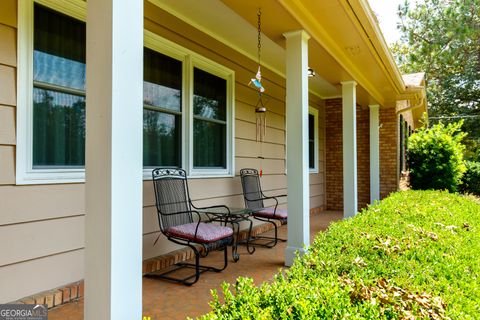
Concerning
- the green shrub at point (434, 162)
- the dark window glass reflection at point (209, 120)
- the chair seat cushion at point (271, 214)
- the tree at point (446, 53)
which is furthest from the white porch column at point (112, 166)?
the tree at point (446, 53)

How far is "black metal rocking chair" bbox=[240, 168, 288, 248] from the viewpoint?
4555 millimetres

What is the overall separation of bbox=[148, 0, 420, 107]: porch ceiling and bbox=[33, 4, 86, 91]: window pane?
39.9 inches

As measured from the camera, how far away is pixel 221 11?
3820 millimetres

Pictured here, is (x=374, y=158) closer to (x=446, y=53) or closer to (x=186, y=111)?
(x=186, y=111)

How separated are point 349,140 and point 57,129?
4.19m

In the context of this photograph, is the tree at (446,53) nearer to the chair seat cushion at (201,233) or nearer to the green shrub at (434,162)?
the green shrub at (434,162)

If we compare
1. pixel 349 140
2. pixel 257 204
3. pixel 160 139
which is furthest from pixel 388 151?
pixel 160 139

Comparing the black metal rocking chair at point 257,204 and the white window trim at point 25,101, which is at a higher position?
the white window trim at point 25,101

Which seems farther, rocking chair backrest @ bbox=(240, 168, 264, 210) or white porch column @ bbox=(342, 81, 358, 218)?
white porch column @ bbox=(342, 81, 358, 218)

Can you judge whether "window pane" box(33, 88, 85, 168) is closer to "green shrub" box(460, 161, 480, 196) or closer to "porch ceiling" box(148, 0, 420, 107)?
"porch ceiling" box(148, 0, 420, 107)

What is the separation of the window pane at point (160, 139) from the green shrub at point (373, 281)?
2.01 metres

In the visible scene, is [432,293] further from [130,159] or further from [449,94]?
[449,94]

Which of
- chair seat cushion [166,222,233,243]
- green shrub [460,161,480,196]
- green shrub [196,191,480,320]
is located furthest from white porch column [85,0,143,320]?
green shrub [460,161,480,196]

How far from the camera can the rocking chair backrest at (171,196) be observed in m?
3.40
